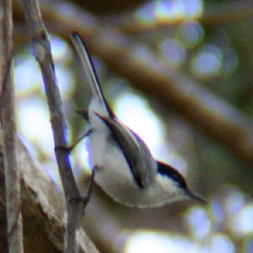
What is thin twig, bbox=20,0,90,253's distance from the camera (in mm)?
2002

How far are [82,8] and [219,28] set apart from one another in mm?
1168

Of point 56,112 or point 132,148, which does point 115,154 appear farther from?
point 56,112

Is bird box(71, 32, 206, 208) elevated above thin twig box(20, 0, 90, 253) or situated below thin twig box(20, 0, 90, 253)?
below

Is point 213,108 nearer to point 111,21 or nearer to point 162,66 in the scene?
point 162,66

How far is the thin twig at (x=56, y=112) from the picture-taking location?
2002mm

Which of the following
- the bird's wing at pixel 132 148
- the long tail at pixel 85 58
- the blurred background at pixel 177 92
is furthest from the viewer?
the blurred background at pixel 177 92

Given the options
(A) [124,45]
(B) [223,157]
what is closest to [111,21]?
(A) [124,45]

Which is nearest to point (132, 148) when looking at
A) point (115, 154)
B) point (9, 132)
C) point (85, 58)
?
point (115, 154)

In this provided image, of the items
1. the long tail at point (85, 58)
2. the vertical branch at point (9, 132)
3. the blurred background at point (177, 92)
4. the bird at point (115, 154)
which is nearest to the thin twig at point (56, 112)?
the vertical branch at point (9, 132)

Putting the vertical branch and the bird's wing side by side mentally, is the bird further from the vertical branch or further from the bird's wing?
the vertical branch

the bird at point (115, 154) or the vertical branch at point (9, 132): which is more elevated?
the vertical branch at point (9, 132)

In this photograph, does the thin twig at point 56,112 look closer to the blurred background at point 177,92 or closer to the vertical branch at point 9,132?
the vertical branch at point 9,132

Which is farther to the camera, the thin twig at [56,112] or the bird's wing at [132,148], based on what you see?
the bird's wing at [132,148]

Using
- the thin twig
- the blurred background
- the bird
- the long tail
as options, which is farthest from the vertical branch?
the blurred background
